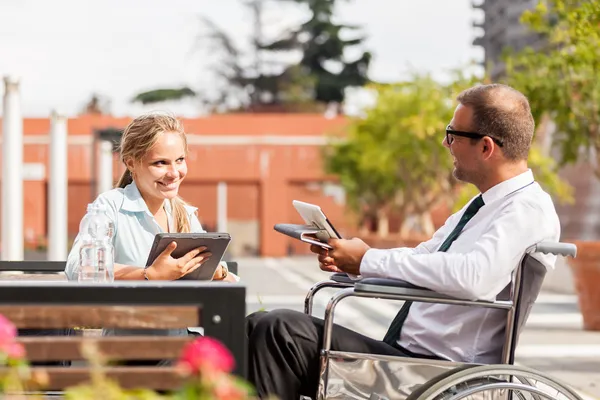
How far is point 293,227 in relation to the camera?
3.17m

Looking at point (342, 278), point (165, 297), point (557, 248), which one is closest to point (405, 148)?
point (342, 278)

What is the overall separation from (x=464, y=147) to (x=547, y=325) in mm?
8172

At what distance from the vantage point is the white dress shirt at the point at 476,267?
2930mm

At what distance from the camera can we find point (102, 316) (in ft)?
7.37

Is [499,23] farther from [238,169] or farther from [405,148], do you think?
[238,169]

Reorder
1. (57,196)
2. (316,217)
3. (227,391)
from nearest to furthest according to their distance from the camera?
1. (227,391)
2. (316,217)
3. (57,196)

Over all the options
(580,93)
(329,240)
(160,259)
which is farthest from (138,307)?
(580,93)

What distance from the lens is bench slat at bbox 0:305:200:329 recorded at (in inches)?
87.4

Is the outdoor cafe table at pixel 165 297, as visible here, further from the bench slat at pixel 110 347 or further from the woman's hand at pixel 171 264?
the woman's hand at pixel 171 264

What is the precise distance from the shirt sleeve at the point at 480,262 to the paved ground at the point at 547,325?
77cm

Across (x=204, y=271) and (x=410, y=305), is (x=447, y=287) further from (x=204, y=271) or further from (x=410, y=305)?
(x=204, y=271)

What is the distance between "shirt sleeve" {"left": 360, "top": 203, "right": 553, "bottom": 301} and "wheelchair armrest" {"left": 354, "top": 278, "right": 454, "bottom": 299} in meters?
0.02

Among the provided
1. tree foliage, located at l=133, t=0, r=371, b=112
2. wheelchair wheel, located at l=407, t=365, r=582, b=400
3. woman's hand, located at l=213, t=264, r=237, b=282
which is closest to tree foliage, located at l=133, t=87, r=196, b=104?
tree foliage, located at l=133, t=0, r=371, b=112

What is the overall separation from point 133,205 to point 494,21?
14.2 metres
